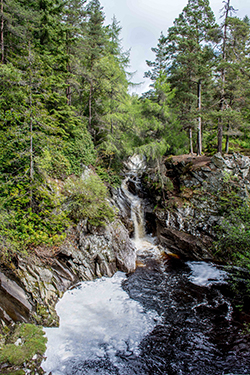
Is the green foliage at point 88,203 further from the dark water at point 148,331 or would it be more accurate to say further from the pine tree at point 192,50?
the pine tree at point 192,50

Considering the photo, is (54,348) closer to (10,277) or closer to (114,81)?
(10,277)

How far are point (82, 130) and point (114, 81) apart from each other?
5.17m

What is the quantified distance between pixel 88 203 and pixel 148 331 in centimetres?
552

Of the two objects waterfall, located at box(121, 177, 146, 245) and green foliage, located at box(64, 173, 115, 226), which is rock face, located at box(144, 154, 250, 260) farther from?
green foliage, located at box(64, 173, 115, 226)

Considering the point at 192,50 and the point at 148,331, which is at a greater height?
the point at 192,50

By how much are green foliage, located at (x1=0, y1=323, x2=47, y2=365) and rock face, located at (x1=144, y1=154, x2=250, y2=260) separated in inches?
351

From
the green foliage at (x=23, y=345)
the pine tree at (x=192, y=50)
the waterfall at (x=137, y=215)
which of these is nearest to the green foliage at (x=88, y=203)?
the green foliage at (x=23, y=345)

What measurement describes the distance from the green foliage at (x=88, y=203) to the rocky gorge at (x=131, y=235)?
1.59 ft

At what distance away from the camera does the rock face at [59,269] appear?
4906 mm

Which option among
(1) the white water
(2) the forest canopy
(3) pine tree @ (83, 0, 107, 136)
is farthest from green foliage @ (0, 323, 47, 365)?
(3) pine tree @ (83, 0, 107, 136)

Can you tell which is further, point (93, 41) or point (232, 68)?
point (93, 41)

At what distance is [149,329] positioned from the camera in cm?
568

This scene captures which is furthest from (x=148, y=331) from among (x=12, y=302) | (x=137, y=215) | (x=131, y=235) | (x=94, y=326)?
(x=137, y=215)

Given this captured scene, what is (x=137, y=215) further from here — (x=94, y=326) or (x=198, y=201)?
(x=94, y=326)
